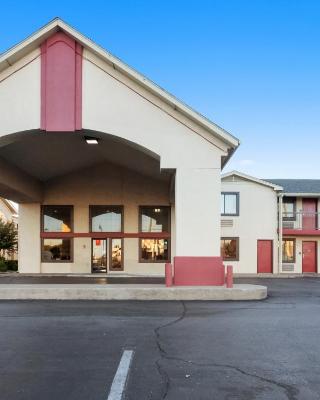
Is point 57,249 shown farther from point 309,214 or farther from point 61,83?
point 309,214

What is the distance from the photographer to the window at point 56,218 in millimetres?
26359

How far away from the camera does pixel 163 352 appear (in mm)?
7504

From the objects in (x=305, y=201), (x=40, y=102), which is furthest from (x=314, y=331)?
(x=305, y=201)

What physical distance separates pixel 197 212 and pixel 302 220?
18.5 metres

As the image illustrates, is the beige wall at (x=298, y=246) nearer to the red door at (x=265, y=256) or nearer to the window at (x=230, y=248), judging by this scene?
the red door at (x=265, y=256)

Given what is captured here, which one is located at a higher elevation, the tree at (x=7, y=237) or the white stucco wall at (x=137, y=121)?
the white stucco wall at (x=137, y=121)

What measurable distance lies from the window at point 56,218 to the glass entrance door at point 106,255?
183 centimetres

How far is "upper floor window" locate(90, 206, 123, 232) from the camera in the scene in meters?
26.4

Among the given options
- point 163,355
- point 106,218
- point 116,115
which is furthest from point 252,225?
point 163,355

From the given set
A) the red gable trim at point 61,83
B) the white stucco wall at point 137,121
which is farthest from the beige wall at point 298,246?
the red gable trim at point 61,83

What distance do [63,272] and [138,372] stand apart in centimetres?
2048

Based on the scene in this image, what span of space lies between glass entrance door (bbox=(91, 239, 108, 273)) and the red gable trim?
1164 centimetres

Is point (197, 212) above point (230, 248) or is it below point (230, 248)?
above

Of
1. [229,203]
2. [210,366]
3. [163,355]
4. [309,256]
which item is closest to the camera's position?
[210,366]
